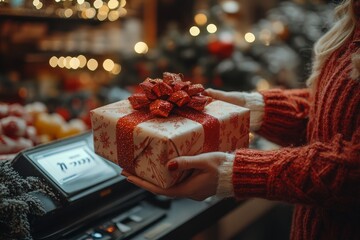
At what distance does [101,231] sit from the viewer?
3.66ft

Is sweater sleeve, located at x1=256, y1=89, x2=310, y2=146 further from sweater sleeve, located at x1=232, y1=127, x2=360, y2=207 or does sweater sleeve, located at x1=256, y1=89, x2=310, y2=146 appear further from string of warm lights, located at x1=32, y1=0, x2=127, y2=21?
string of warm lights, located at x1=32, y1=0, x2=127, y2=21

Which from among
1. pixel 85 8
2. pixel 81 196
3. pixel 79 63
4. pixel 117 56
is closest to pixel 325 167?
pixel 81 196

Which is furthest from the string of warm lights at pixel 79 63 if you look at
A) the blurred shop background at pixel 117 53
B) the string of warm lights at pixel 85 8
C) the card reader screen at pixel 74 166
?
the card reader screen at pixel 74 166

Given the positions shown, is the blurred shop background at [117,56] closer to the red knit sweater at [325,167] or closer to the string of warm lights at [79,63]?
the string of warm lights at [79,63]

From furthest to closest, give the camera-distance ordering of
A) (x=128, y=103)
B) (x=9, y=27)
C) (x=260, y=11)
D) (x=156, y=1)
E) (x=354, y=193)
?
(x=260, y=11) < (x=156, y=1) < (x=9, y=27) < (x=128, y=103) < (x=354, y=193)

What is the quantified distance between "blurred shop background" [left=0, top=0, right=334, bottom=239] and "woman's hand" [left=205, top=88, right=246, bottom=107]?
0.54 metres

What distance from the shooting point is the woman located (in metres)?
0.82

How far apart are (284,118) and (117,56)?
241cm

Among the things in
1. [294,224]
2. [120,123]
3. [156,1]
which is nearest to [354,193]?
[294,224]

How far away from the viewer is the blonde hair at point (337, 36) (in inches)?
38.9

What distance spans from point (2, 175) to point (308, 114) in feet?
2.92

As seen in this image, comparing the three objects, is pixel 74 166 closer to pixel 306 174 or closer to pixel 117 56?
pixel 306 174

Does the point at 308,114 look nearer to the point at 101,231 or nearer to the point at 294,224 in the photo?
the point at 294,224

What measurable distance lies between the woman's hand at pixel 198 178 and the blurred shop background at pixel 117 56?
666mm
